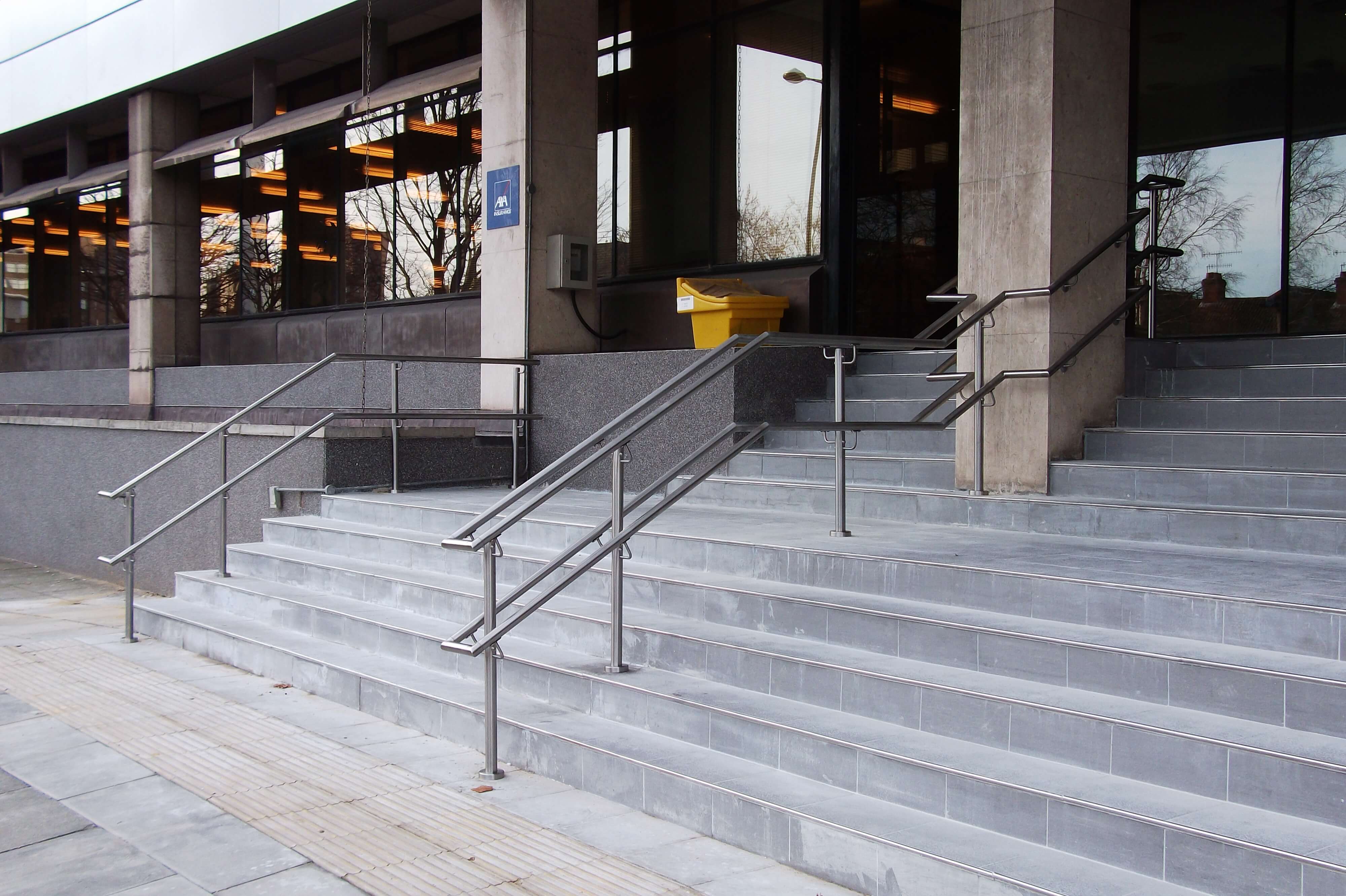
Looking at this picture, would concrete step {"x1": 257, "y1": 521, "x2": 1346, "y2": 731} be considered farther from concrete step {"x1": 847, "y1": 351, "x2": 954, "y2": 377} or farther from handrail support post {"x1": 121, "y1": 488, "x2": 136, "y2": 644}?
handrail support post {"x1": 121, "y1": 488, "x2": 136, "y2": 644}

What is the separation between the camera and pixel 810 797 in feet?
13.3

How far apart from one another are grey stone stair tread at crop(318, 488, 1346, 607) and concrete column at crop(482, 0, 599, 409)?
10.8ft

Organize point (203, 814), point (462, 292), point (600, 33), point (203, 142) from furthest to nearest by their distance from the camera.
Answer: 1. point (203, 142)
2. point (462, 292)
3. point (600, 33)
4. point (203, 814)

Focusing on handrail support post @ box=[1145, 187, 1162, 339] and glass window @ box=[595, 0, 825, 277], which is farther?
glass window @ box=[595, 0, 825, 277]

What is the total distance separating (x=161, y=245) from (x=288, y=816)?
44.0 ft

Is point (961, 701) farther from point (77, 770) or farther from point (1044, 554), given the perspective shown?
point (77, 770)

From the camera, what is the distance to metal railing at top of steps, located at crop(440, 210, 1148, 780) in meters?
4.83

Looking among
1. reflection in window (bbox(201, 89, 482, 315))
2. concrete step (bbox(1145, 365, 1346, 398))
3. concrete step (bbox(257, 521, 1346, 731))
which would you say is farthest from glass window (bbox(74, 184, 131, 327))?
concrete step (bbox(257, 521, 1346, 731))

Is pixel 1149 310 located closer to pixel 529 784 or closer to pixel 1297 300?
pixel 1297 300

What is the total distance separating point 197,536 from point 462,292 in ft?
13.5

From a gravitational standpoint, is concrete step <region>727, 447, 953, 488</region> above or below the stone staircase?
above

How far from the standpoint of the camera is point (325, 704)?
628cm

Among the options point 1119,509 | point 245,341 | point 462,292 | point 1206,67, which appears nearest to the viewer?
point 1119,509

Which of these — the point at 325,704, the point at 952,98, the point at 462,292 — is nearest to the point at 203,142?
the point at 462,292
